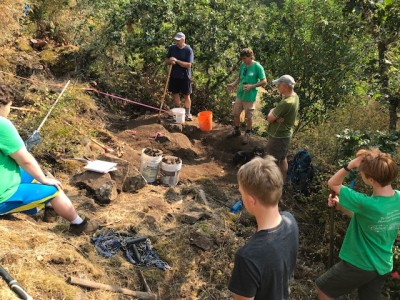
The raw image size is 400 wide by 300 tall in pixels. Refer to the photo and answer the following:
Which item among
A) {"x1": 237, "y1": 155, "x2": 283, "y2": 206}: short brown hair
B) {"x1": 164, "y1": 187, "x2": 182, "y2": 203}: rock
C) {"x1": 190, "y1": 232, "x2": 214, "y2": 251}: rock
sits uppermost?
{"x1": 237, "y1": 155, "x2": 283, "y2": 206}: short brown hair

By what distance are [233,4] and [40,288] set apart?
7690mm

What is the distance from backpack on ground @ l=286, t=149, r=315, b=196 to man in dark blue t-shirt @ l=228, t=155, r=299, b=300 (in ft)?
12.2

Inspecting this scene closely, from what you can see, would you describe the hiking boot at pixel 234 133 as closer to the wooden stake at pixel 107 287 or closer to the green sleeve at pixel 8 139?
the wooden stake at pixel 107 287

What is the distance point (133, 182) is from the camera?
5395 mm

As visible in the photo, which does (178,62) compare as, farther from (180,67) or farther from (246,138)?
(246,138)

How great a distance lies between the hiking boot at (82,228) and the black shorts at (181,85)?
4.58 metres

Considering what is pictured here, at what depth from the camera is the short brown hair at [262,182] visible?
199 centimetres

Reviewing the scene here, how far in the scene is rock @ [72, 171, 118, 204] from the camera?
484 cm

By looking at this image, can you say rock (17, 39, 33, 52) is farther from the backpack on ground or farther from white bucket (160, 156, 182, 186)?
the backpack on ground

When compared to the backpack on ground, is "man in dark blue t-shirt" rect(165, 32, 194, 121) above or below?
above

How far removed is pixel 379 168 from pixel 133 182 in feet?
11.3

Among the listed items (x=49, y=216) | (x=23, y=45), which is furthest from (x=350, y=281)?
(x=23, y=45)

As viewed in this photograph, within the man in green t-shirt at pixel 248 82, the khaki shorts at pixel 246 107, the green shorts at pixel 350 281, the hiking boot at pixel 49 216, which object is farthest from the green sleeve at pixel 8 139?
the khaki shorts at pixel 246 107

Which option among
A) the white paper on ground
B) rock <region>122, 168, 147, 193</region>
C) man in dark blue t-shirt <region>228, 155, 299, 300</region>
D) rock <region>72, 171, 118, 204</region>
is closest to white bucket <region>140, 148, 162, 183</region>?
rock <region>122, 168, 147, 193</region>
